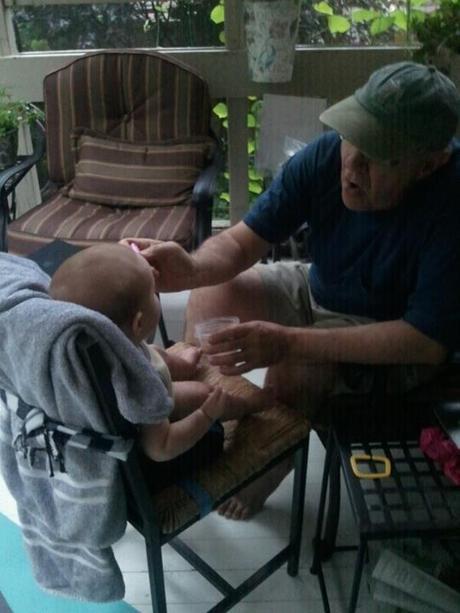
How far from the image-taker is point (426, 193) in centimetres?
122

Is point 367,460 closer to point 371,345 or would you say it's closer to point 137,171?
point 371,345

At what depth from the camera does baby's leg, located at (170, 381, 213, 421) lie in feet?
3.79

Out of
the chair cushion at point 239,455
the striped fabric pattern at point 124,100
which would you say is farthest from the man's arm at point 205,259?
the striped fabric pattern at point 124,100

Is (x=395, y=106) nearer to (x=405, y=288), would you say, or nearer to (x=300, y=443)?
(x=405, y=288)

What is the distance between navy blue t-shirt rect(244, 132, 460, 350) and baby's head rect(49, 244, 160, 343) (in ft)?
1.90

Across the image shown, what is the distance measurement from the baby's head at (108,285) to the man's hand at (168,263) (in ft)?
1.35

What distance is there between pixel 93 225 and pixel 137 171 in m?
0.37

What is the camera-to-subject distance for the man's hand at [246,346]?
3.97 ft

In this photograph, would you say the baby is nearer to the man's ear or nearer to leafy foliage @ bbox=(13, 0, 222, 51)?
the man's ear

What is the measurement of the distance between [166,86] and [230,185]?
0.61 meters

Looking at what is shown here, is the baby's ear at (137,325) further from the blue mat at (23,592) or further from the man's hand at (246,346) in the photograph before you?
the blue mat at (23,592)

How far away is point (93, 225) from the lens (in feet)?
7.02

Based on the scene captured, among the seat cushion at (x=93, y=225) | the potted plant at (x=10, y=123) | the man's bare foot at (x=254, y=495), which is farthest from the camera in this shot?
the potted plant at (x=10, y=123)

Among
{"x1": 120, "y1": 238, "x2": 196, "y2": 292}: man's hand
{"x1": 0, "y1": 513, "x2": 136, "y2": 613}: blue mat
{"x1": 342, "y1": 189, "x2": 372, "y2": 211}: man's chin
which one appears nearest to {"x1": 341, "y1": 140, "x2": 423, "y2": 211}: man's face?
{"x1": 342, "y1": 189, "x2": 372, "y2": 211}: man's chin
